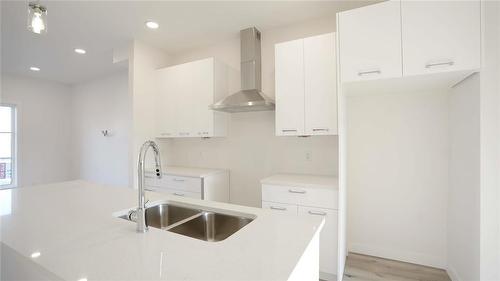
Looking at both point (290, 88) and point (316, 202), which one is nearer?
point (316, 202)

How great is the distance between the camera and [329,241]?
207cm

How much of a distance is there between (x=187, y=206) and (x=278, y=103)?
4.69ft

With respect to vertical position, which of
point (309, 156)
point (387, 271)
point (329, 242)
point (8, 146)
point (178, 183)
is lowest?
point (387, 271)

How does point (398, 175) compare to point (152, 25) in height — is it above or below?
below

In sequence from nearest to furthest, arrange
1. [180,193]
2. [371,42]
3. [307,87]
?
1. [371,42]
2. [307,87]
3. [180,193]

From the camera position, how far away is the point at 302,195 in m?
2.18

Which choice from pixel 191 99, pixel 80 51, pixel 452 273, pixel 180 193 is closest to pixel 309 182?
pixel 452 273

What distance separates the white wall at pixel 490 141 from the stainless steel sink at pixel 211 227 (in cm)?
171

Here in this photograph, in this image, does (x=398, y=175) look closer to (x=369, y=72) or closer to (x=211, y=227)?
(x=369, y=72)

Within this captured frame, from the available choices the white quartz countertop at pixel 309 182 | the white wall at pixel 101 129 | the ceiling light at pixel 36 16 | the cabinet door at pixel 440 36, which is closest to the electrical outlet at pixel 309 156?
the white quartz countertop at pixel 309 182

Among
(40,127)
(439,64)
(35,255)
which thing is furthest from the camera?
(40,127)

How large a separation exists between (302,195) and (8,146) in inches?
235

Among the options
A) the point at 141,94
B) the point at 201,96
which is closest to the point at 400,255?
the point at 201,96

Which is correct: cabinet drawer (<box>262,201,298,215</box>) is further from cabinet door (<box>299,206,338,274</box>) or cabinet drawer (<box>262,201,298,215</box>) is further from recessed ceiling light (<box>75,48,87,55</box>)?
recessed ceiling light (<box>75,48,87,55</box>)
